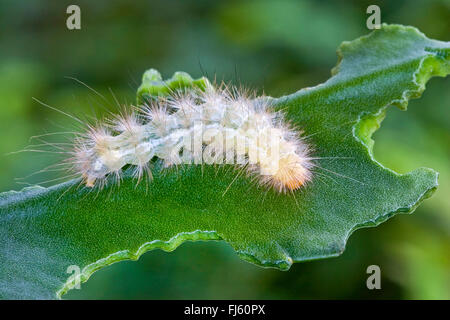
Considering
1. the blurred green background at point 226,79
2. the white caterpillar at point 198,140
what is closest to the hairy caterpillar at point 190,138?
the white caterpillar at point 198,140

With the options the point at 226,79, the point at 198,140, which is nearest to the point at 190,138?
the point at 198,140

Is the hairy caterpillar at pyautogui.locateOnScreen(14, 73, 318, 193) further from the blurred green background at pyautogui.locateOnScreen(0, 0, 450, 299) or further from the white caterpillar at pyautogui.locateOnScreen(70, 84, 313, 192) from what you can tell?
the blurred green background at pyautogui.locateOnScreen(0, 0, 450, 299)

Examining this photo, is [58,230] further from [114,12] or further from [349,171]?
[114,12]

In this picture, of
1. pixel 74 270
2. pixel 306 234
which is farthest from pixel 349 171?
pixel 74 270

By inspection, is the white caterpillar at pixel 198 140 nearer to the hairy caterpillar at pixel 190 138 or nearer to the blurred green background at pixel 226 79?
the hairy caterpillar at pixel 190 138

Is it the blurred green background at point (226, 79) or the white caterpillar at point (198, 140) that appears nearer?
the white caterpillar at point (198, 140)
